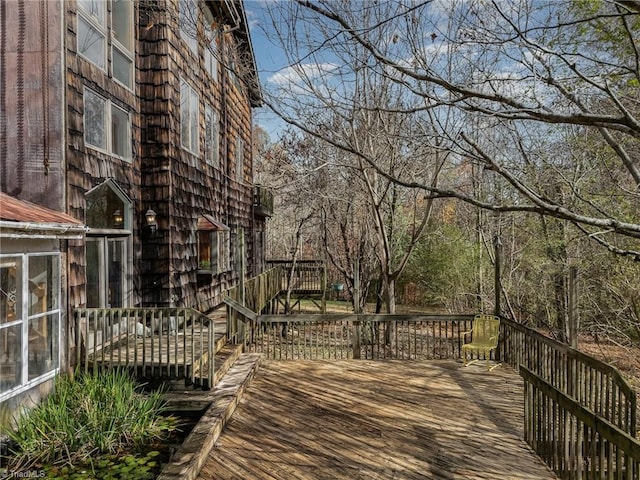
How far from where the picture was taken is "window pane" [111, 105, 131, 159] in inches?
305

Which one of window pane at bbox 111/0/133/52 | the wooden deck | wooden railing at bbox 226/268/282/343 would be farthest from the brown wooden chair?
window pane at bbox 111/0/133/52

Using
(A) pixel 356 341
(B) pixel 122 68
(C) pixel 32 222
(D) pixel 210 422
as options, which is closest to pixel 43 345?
(C) pixel 32 222

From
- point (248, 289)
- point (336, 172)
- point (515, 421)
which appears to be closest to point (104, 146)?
point (248, 289)

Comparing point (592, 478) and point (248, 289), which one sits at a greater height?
point (248, 289)

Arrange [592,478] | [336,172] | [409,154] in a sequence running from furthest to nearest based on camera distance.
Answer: [336,172] < [409,154] < [592,478]

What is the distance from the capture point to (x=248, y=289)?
10539 millimetres

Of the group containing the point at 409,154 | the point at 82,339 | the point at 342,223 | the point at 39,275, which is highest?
the point at 409,154

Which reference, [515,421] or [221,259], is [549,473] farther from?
[221,259]

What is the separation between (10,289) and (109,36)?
4617 mm

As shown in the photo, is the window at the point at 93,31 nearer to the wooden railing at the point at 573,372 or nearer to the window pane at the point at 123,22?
the window pane at the point at 123,22

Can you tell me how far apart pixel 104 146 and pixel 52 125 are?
1.46m

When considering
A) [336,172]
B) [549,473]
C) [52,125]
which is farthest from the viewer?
[336,172]

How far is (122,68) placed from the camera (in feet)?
26.3

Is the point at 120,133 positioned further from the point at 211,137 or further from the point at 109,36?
the point at 211,137
